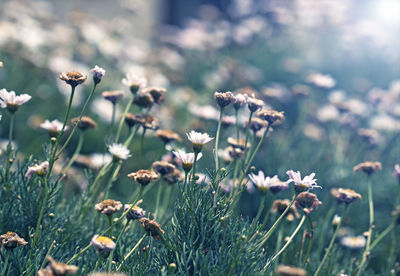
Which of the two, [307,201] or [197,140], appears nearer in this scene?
[197,140]

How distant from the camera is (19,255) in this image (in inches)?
73.4

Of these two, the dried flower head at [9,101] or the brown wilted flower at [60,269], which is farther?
the dried flower head at [9,101]

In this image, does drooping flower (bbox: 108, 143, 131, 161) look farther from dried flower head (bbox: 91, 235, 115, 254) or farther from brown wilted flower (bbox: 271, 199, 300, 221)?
brown wilted flower (bbox: 271, 199, 300, 221)

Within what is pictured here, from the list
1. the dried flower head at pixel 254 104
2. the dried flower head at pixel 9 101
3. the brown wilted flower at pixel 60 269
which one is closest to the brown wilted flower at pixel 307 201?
the dried flower head at pixel 254 104

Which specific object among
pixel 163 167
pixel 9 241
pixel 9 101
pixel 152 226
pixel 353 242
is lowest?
pixel 353 242

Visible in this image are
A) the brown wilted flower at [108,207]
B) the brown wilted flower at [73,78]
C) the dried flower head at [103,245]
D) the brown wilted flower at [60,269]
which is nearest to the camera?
the brown wilted flower at [60,269]

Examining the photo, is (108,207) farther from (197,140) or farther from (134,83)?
(134,83)

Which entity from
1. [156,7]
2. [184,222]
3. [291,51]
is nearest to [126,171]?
[184,222]

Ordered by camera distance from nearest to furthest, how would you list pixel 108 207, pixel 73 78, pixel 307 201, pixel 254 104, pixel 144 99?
pixel 108 207 → pixel 73 78 → pixel 307 201 → pixel 254 104 → pixel 144 99

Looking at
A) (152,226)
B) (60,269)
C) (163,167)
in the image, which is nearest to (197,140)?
(163,167)

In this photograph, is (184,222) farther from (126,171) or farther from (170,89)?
(170,89)

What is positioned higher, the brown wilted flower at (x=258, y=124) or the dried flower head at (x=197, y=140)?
the brown wilted flower at (x=258, y=124)

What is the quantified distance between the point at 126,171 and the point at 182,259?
7.61 feet

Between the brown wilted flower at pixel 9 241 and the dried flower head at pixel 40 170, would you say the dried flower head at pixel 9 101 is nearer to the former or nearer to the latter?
the dried flower head at pixel 40 170
